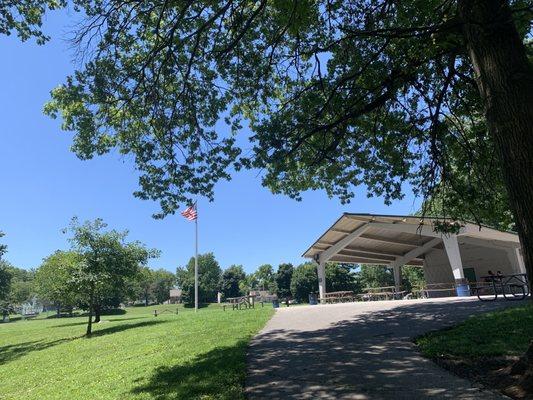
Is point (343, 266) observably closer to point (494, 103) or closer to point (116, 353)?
point (116, 353)

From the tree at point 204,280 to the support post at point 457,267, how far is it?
68.9 m

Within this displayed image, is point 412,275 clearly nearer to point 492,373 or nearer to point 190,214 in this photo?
point 190,214

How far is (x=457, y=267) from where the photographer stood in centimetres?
2106

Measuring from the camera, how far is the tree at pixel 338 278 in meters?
62.4

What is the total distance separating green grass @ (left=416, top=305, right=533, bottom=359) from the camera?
730 cm

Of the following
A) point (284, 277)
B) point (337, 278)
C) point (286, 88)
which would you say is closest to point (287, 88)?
point (286, 88)

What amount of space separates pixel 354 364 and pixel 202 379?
Answer: 107 inches

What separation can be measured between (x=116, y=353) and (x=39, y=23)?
972 cm

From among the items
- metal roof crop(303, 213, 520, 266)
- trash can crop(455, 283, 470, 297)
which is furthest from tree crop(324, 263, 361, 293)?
trash can crop(455, 283, 470, 297)

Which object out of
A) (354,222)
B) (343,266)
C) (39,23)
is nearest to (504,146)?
(39,23)

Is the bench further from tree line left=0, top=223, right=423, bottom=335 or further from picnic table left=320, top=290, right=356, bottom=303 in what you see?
tree line left=0, top=223, right=423, bottom=335

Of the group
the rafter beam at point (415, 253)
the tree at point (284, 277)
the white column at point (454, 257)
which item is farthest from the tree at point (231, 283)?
the white column at point (454, 257)

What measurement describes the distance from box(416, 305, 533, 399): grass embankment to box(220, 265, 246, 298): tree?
97.8 meters

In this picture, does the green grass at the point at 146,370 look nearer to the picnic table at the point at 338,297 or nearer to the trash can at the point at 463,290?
the trash can at the point at 463,290
